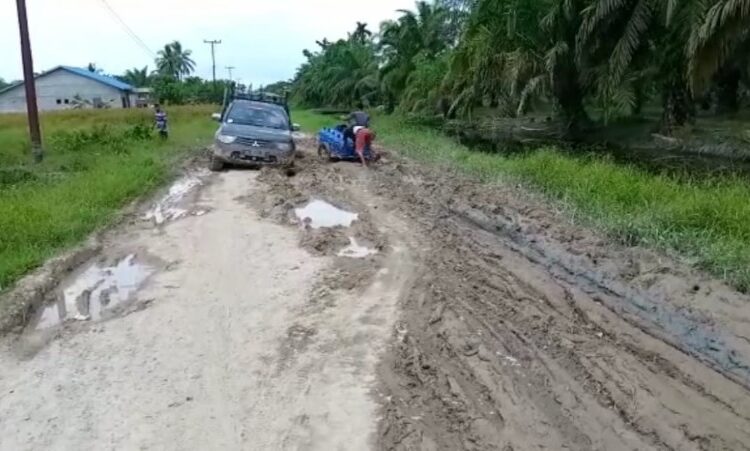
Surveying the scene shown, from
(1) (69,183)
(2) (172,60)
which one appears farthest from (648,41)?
(2) (172,60)

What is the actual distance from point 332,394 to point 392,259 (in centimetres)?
332

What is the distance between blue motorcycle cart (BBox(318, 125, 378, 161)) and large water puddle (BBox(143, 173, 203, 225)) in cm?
416

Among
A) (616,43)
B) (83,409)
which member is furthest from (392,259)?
(616,43)

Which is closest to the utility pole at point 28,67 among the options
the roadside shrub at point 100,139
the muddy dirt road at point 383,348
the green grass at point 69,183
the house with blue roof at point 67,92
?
the green grass at point 69,183

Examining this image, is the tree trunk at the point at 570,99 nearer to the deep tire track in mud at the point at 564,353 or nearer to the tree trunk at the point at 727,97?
the tree trunk at the point at 727,97

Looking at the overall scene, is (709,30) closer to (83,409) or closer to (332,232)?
(332,232)

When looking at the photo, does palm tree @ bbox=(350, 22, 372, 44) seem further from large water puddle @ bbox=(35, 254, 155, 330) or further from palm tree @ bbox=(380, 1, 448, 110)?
large water puddle @ bbox=(35, 254, 155, 330)

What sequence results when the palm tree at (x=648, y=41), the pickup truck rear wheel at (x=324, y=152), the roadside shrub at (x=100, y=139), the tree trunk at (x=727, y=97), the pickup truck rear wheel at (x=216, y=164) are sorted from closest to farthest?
the pickup truck rear wheel at (x=216, y=164), the pickup truck rear wheel at (x=324, y=152), the palm tree at (x=648, y=41), the roadside shrub at (x=100, y=139), the tree trunk at (x=727, y=97)

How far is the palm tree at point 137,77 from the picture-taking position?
95812 millimetres

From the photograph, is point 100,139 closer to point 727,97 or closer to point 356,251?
point 356,251

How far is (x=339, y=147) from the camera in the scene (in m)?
17.5

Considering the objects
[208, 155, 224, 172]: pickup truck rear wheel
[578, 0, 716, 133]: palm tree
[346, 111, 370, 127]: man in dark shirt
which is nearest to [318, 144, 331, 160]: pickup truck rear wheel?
[346, 111, 370, 127]: man in dark shirt

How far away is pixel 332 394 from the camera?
441cm

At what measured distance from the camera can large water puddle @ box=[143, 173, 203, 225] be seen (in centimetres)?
1032
